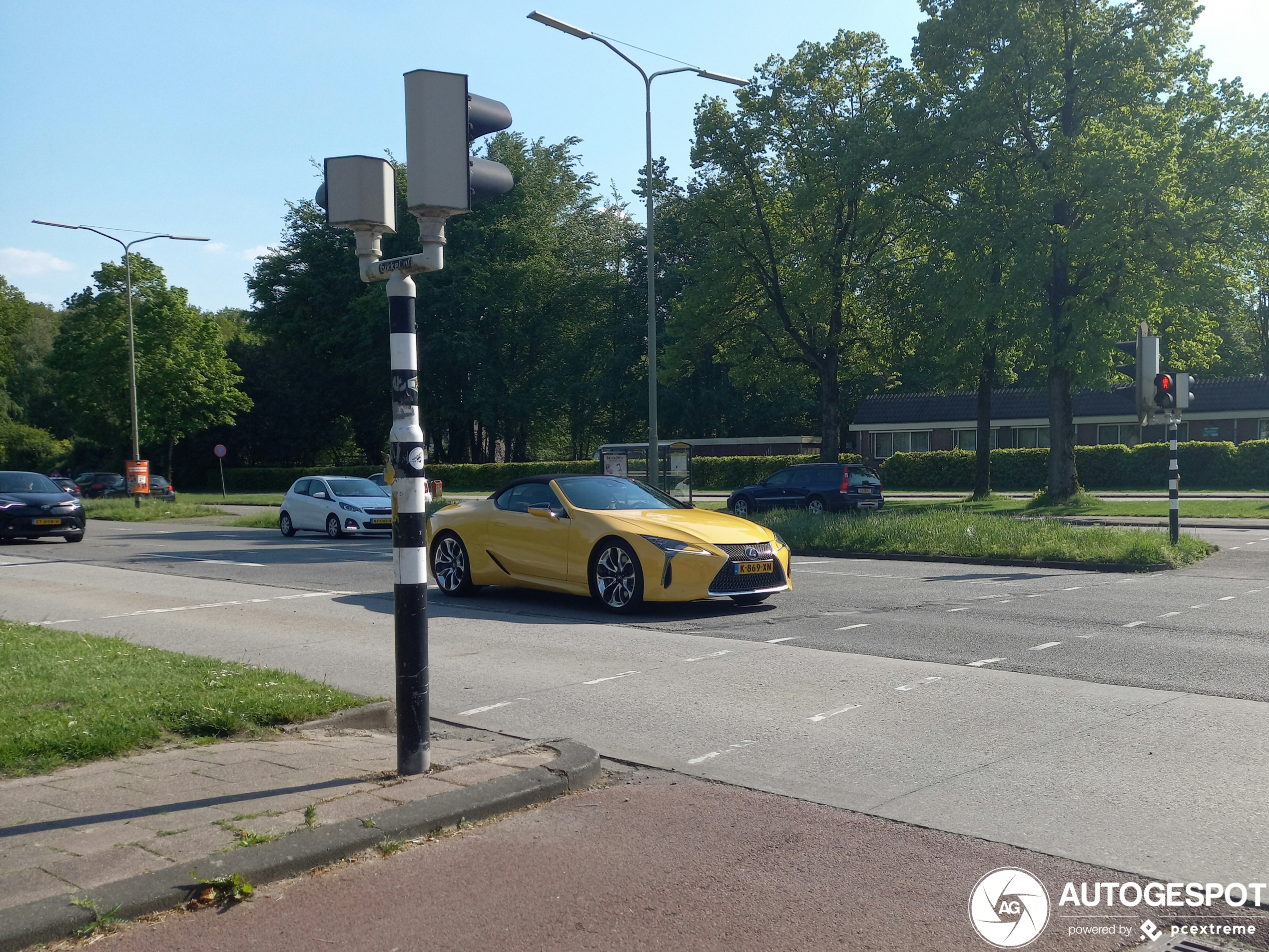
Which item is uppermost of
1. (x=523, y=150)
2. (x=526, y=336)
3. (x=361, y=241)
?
(x=523, y=150)

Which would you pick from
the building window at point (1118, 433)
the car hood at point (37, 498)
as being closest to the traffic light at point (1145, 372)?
the car hood at point (37, 498)

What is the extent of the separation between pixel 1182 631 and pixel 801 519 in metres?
11.1

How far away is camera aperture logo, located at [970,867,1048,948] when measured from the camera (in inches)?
145

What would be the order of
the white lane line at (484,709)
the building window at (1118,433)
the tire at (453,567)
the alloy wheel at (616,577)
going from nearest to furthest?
the white lane line at (484,709), the alloy wheel at (616,577), the tire at (453,567), the building window at (1118,433)

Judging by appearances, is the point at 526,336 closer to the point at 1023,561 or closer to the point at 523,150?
the point at 523,150

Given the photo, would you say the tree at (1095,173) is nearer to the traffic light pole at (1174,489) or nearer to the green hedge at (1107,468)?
the traffic light pole at (1174,489)

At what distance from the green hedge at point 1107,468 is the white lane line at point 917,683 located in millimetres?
36197

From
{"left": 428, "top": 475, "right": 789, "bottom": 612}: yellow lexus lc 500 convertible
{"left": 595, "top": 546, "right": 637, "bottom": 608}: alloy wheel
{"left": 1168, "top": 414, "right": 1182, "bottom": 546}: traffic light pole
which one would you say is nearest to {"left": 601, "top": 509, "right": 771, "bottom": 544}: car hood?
{"left": 428, "top": 475, "right": 789, "bottom": 612}: yellow lexus lc 500 convertible

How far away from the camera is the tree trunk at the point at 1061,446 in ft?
101

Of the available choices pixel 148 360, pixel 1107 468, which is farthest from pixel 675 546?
pixel 148 360

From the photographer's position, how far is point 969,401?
5769 cm

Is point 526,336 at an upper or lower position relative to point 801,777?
upper

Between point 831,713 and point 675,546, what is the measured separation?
4.38 meters

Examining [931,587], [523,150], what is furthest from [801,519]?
[523,150]
